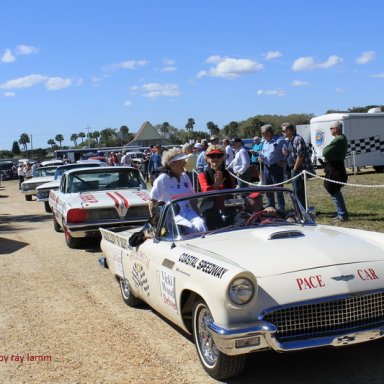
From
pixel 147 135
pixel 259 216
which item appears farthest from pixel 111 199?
pixel 147 135

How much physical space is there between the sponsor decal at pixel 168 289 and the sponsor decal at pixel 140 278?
1.56ft

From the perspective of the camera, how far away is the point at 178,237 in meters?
4.78

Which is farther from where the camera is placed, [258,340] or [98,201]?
[98,201]

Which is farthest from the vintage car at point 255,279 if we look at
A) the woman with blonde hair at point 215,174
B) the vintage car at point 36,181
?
the vintage car at point 36,181

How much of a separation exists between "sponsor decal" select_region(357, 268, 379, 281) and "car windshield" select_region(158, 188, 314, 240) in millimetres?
1202

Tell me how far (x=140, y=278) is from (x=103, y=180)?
17.9 feet

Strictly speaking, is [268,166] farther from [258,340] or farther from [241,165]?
[258,340]

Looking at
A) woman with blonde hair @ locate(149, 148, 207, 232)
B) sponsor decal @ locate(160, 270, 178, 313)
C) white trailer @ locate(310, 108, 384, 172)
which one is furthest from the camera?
white trailer @ locate(310, 108, 384, 172)

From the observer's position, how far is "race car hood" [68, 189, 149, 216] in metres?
9.17

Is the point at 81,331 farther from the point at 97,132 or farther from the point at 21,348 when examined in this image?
the point at 97,132

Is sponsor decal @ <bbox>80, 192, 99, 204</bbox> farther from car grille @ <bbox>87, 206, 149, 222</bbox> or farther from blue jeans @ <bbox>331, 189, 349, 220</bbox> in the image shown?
blue jeans @ <bbox>331, 189, 349, 220</bbox>

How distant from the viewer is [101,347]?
4707 millimetres

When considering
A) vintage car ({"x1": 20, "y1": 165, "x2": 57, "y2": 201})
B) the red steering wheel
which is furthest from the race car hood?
vintage car ({"x1": 20, "y1": 165, "x2": 57, "y2": 201})

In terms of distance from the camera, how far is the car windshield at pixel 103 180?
1041 centimetres
